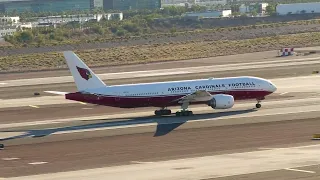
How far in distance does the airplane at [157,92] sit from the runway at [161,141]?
149 cm

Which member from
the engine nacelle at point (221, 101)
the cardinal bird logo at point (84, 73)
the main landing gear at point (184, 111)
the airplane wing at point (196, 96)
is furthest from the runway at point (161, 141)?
the cardinal bird logo at point (84, 73)

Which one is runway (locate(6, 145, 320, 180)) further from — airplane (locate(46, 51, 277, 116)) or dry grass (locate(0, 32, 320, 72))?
dry grass (locate(0, 32, 320, 72))

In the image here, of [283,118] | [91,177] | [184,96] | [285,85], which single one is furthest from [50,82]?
[91,177]

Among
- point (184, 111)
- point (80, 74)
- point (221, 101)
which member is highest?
point (80, 74)

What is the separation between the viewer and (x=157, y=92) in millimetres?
78438

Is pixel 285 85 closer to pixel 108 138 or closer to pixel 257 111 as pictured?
pixel 257 111

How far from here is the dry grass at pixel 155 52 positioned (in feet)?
486

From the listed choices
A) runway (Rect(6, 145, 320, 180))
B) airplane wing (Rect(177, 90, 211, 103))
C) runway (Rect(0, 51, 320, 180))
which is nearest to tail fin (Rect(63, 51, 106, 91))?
runway (Rect(0, 51, 320, 180))

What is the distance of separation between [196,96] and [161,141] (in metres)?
14.4

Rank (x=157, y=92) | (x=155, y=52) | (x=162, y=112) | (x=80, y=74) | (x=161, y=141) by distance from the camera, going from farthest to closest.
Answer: (x=155, y=52) < (x=162, y=112) < (x=157, y=92) < (x=80, y=74) < (x=161, y=141)

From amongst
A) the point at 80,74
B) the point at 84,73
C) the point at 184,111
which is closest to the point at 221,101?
the point at 184,111

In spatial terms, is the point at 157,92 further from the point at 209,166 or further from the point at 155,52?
the point at 155,52

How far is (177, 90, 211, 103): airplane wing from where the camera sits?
7725 cm

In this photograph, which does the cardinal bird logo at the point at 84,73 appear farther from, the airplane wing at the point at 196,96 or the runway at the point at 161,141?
the airplane wing at the point at 196,96
